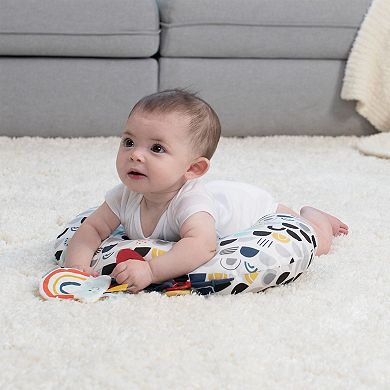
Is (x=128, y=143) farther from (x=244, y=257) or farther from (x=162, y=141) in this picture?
(x=244, y=257)

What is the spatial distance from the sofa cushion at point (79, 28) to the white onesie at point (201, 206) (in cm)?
113

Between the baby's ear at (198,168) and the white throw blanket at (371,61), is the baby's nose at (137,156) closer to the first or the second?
the baby's ear at (198,168)

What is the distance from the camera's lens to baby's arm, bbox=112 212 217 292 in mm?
1275

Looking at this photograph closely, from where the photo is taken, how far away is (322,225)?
1.64m

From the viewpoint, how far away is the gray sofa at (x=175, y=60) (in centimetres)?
250

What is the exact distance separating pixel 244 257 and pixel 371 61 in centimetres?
161

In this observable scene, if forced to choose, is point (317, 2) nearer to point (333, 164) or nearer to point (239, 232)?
Result: point (333, 164)

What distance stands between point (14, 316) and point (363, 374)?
509 millimetres

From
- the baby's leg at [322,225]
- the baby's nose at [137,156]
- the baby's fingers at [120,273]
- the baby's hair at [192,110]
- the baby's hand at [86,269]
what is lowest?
the baby's leg at [322,225]

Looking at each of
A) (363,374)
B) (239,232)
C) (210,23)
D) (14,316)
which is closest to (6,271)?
(14,316)

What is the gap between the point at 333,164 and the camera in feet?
7.95

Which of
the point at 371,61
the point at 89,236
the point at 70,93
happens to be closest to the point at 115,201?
the point at 89,236

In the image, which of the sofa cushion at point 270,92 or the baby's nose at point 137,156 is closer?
the baby's nose at point 137,156

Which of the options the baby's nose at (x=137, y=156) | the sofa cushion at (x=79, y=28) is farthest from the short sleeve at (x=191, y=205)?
the sofa cushion at (x=79, y=28)
